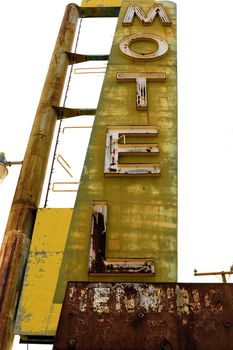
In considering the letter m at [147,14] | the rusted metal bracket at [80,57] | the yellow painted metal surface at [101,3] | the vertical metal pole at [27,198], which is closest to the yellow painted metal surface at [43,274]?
the vertical metal pole at [27,198]

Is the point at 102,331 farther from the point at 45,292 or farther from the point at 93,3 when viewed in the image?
the point at 93,3

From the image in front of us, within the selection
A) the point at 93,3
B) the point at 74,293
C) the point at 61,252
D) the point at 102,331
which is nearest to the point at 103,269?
the point at 61,252

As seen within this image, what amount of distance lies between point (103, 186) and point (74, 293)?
9.30ft

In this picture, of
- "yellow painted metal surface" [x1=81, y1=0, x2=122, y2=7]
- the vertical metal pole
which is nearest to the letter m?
"yellow painted metal surface" [x1=81, y1=0, x2=122, y2=7]

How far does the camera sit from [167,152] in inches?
313

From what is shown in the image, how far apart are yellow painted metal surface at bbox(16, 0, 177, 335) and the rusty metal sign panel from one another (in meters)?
1.47

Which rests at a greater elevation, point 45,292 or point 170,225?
point 170,225

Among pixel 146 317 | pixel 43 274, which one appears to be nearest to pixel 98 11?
pixel 43 274

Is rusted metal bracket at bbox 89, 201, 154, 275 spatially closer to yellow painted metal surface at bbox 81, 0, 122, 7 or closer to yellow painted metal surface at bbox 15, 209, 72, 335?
yellow painted metal surface at bbox 15, 209, 72, 335

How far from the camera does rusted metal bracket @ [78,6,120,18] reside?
1194 cm

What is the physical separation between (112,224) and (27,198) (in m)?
1.58

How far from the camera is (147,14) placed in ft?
36.9

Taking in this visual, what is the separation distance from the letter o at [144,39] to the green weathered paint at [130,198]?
32.1 inches

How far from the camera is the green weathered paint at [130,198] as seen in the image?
6730mm
